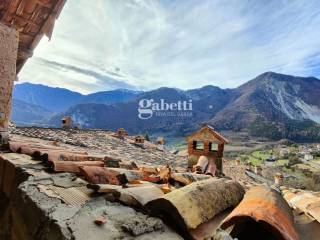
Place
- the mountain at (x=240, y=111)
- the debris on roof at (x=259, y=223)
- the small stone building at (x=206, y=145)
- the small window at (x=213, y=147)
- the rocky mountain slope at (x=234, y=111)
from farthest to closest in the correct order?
the rocky mountain slope at (x=234, y=111) → the mountain at (x=240, y=111) → the small window at (x=213, y=147) → the small stone building at (x=206, y=145) → the debris on roof at (x=259, y=223)

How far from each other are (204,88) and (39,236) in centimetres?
18886

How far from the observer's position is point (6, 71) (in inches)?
164

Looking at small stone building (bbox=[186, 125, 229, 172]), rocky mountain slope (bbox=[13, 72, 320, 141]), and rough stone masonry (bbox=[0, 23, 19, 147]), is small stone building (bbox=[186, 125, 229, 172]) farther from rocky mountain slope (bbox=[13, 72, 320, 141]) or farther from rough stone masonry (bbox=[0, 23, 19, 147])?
rocky mountain slope (bbox=[13, 72, 320, 141])

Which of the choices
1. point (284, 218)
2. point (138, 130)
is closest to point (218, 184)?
point (284, 218)

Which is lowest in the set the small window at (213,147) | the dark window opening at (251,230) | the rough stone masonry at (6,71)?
the small window at (213,147)

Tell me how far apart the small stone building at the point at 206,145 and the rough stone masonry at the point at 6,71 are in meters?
6.21

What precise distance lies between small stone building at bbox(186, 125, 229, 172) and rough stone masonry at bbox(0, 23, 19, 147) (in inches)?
244

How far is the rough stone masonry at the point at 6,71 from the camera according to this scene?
13.4 ft

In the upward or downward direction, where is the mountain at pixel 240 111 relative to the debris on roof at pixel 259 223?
upward

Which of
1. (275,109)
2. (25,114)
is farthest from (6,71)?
(25,114)

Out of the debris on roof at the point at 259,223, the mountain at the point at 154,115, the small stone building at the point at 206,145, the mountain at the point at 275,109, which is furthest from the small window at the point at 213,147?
the mountain at the point at 154,115

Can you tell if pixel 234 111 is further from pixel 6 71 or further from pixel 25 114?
pixel 6 71

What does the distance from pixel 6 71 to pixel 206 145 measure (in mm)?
6811

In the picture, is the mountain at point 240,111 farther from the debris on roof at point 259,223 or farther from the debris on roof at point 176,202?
the debris on roof at point 259,223
